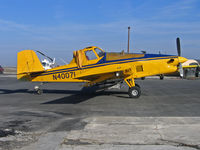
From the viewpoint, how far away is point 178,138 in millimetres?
4930

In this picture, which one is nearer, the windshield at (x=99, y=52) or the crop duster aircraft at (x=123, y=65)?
the crop duster aircraft at (x=123, y=65)

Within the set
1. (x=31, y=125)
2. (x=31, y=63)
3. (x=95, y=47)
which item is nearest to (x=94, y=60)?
(x=95, y=47)

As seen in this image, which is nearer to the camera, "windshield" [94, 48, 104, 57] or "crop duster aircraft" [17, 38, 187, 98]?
"crop duster aircraft" [17, 38, 187, 98]

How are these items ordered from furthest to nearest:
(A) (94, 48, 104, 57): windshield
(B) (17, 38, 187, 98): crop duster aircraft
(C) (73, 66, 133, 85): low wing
→ 1. (A) (94, 48, 104, 57): windshield
2. (B) (17, 38, 187, 98): crop duster aircraft
3. (C) (73, 66, 133, 85): low wing

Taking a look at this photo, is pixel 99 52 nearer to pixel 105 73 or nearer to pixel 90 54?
pixel 90 54

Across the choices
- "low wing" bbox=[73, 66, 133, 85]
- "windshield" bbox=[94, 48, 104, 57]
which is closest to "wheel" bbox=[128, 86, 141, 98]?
"low wing" bbox=[73, 66, 133, 85]

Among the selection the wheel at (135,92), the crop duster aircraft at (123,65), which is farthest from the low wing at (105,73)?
the wheel at (135,92)

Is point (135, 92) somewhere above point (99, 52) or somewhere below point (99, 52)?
below

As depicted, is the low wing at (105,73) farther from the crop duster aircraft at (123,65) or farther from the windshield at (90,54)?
the windshield at (90,54)

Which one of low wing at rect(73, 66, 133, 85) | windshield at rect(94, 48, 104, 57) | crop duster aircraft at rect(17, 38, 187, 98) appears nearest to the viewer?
low wing at rect(73, 66, 133, 85)

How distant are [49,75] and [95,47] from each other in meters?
3.61

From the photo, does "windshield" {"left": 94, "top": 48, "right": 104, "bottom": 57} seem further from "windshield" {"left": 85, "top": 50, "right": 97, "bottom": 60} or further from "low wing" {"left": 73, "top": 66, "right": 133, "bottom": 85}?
"low wing" {"left": 73, "top": 66, "right": 133, "bottom": 85}

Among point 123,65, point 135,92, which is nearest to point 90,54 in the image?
point 123,65

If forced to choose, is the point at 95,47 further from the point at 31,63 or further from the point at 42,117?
the point at 42,117
